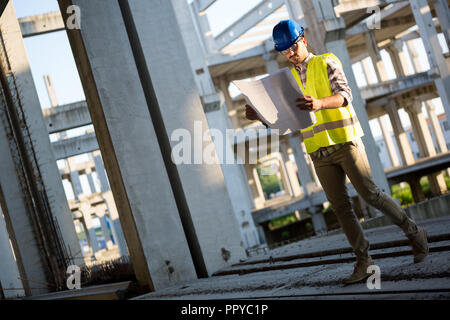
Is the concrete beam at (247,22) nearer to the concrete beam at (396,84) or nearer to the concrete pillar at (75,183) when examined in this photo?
the concrete beam at (396,84)

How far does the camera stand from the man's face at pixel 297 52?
10.1 ft

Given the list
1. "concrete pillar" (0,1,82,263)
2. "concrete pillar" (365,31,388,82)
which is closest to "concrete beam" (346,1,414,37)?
"concrete pillar" (365,31,388,82)

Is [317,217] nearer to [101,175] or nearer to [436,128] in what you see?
[101,175]

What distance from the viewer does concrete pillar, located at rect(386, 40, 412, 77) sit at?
37188mm

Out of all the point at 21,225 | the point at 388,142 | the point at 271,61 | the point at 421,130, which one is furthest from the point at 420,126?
the point at 21,225

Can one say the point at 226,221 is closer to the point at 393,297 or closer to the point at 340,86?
the point at 340,86

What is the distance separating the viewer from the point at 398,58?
3753 cm

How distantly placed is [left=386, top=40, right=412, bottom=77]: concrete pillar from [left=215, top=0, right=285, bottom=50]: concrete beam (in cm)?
1135

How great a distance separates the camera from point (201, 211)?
240 inches

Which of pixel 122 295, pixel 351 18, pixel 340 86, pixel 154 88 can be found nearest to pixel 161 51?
pixel 154 88

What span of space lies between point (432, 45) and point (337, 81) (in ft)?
77.3

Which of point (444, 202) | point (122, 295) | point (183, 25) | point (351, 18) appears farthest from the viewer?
point (183, 25)

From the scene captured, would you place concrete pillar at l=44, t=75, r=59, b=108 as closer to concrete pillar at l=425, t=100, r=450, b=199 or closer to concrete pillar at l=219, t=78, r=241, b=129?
concrete pillar at l=219, t=78, r=241, b=129

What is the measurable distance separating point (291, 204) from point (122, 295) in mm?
26468
